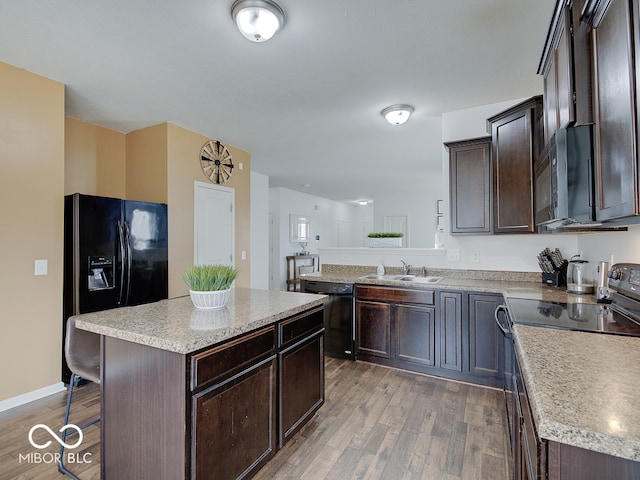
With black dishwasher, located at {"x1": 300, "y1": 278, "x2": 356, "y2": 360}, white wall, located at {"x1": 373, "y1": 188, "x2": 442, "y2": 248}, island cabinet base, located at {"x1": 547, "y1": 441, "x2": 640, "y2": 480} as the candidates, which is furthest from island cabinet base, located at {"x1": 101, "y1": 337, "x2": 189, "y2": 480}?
white wall, located at {"x1": 373, "y1": 188, "x2": 442, "y2": 248}

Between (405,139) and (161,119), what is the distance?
295 cm

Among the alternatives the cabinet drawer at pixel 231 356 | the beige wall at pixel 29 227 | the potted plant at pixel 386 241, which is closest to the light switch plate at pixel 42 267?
the beige wall at pixel 29 227

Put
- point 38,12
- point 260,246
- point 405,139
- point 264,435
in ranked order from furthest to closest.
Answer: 1. point 260,246
2. point 405,139
3. point 38,12
4. point 264,435

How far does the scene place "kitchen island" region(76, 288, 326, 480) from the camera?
1.26m

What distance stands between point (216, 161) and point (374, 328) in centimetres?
290

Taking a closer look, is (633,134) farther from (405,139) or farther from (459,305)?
(405,139)

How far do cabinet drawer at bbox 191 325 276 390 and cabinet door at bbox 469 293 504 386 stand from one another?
1.87m

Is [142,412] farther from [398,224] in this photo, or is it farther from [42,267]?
[398,224]

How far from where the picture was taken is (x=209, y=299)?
174 cm

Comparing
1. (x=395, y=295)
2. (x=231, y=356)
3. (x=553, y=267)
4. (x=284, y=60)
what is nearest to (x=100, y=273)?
(x=231, y=356)

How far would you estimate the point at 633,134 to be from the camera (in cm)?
82

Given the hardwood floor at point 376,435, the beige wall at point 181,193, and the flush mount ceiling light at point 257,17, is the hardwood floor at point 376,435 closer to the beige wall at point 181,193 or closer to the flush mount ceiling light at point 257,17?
the beige wall at point 181,193

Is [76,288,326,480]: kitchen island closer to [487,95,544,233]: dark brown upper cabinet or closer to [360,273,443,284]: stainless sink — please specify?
[360,273,443,284]: stainless sink

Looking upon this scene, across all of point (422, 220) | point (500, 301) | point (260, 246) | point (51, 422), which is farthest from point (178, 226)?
point (422, 220)
